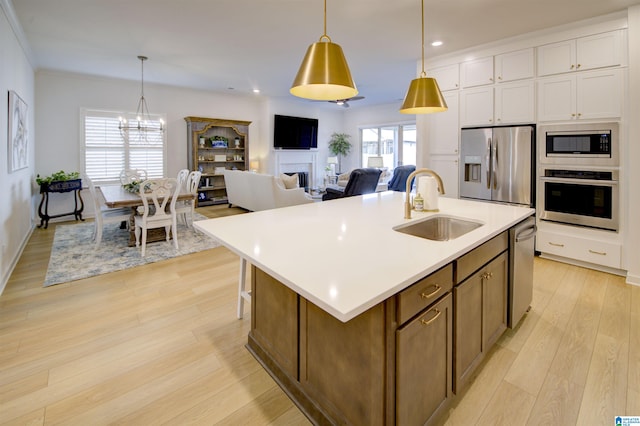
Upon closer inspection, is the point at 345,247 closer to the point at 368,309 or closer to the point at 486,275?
the point at 368,309

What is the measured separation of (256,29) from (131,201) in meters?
2.67

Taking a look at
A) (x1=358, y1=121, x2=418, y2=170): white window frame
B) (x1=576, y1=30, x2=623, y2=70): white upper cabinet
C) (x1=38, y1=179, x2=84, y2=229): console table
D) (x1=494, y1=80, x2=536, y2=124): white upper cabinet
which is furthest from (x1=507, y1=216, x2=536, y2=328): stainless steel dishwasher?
(x1=358, y1=121, x2=418, y2=170): white window frame

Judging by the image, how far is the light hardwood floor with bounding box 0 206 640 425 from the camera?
163 centimetres

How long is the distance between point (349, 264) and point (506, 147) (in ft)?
12.3

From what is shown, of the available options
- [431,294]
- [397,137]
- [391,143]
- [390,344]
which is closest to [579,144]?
[431,294]

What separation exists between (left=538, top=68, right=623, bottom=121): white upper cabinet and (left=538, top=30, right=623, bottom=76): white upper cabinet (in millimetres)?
85

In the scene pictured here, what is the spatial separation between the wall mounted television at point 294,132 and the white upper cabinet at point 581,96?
6.15m

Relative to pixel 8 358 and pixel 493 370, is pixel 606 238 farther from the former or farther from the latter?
pixel 8 358

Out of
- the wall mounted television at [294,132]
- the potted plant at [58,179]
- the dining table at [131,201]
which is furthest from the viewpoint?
the wall mounted television at [294,132]

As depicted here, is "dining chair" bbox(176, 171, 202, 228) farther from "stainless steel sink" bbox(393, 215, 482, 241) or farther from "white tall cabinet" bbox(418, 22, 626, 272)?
"white tall cabinet" bbox(418, 22, 626, 272)

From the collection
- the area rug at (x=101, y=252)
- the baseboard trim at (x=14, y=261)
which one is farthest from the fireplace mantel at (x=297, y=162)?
the baseboard trim at (x=14, y=261)

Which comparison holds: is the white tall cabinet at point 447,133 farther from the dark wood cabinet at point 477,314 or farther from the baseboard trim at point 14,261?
the baseboard trim at point 14,261

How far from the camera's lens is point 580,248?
365cm

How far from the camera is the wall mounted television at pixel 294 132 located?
28.4 ft
